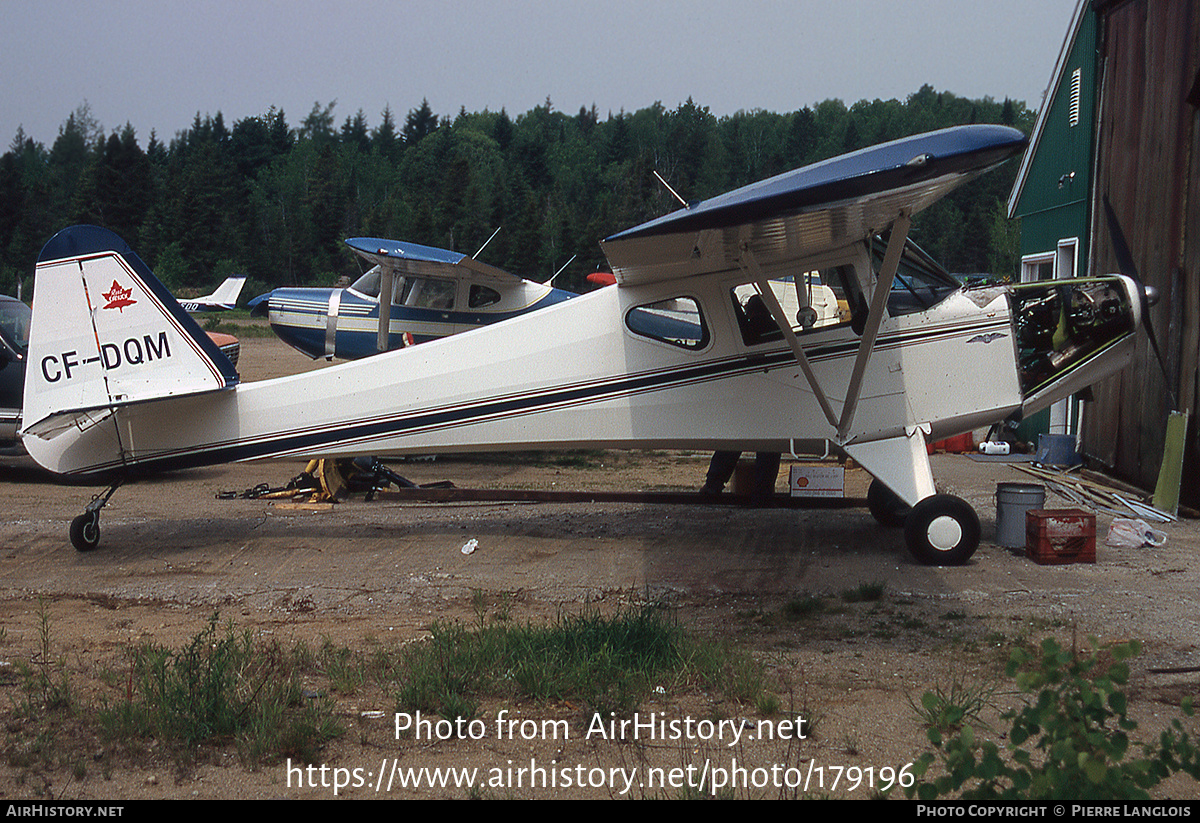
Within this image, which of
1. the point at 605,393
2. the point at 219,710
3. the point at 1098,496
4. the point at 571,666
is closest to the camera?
the point at 219,710

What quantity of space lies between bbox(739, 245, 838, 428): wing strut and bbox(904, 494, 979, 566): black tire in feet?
3.03

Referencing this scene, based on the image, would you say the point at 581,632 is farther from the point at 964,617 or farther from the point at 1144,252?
the point at 1144,252

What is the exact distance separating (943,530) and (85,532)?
689 centimetres

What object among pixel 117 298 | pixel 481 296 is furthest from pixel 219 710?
pixel 481 296

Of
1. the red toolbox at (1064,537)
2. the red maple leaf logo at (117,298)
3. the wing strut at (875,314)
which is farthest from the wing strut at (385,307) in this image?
the red toolbox at (1064,537)

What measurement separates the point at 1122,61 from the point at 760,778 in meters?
10.7

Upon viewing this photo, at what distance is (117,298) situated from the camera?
24.1 ft

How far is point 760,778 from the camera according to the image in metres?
3.52

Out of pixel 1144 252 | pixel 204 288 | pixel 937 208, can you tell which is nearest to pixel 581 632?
pixel 1144 252

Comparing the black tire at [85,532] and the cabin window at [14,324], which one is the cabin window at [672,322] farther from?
the cabin window at [14,324]

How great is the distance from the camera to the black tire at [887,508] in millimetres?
8164

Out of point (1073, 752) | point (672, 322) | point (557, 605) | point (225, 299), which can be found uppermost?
point (225, 299)

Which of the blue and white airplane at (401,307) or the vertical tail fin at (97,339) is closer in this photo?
the vertical tail fin at (97,339)

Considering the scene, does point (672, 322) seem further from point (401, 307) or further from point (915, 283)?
point (401, 307)
